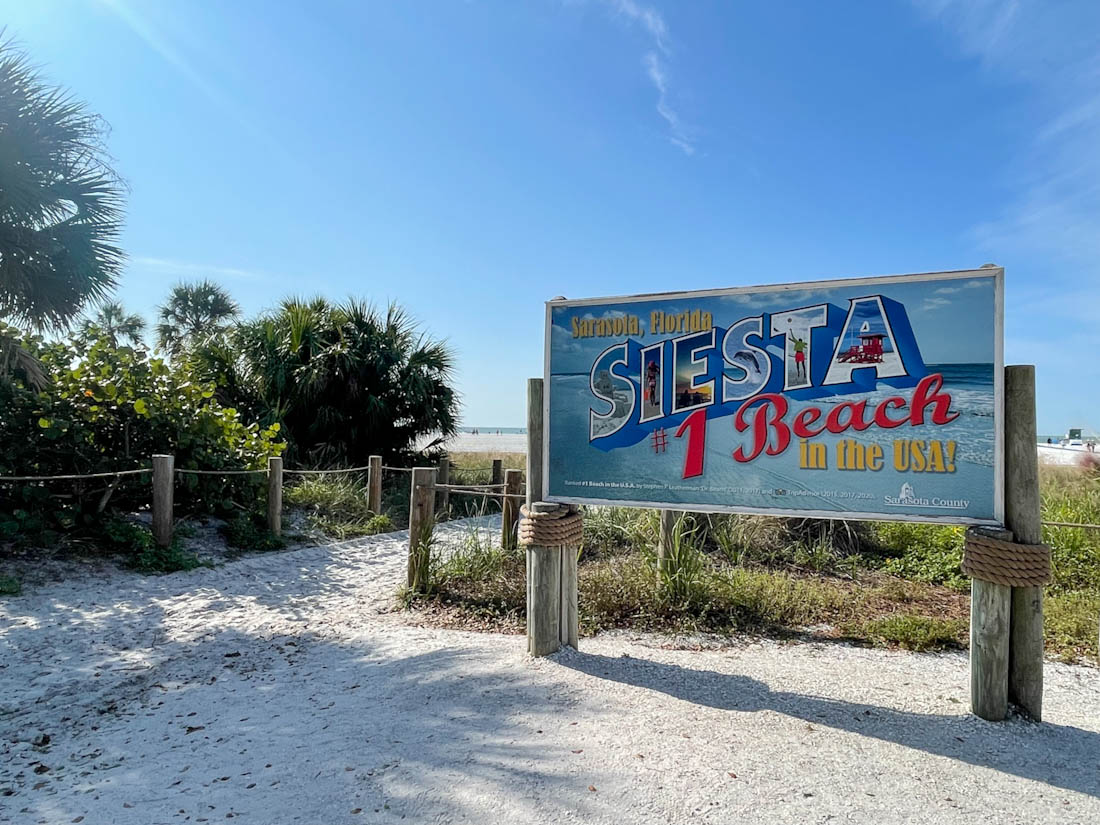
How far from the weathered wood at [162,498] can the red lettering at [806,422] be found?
6467mm

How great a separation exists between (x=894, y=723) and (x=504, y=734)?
6.17 ft

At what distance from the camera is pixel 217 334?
44.1ft

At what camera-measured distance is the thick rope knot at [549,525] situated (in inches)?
158

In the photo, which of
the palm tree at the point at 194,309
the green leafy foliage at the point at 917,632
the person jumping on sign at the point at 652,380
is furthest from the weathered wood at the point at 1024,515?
the palm tree at the point at 194,309

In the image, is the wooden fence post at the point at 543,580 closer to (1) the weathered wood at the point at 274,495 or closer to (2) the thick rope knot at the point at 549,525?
(2) the thick rope knot at the point at 549,525

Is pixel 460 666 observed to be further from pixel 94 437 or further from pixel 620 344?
pixel 94 437

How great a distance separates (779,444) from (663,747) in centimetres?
165

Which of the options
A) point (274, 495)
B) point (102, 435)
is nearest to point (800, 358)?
point (274, 495)

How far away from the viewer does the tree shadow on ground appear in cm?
277

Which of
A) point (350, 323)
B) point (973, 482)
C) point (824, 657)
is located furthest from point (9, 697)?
point (350, 323)

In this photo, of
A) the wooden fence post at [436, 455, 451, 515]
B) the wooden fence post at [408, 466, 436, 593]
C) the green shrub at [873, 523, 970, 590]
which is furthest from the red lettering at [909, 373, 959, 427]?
the wooden fence post at [436, 455, 451, 515]

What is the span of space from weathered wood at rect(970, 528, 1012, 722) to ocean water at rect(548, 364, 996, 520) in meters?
0.36

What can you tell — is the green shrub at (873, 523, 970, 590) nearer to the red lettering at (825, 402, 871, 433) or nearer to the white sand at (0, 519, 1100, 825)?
the white sand at (0, 519, 1100, 825)

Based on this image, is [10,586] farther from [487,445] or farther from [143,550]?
[487,445]
